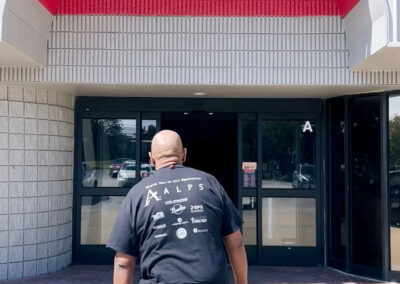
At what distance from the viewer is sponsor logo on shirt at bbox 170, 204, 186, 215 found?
279 cm

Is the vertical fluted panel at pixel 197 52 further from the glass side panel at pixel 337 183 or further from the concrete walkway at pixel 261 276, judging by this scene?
the concrete walkway at pixel 261 276

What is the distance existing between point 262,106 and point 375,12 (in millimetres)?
2551

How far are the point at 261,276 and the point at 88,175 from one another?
271cm

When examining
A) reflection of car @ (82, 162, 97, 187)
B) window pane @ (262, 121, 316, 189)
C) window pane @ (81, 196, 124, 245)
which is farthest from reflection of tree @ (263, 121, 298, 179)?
reflection of car @ (82, 162, 97, 187)

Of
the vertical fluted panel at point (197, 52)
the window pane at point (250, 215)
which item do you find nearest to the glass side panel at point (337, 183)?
the window pane at point (250, 215)

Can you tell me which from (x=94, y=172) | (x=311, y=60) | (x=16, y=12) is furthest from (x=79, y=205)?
(x=311, y=60)

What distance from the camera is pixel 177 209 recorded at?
2789mm

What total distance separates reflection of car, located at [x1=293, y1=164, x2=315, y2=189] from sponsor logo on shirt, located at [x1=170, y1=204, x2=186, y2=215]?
4952 millimetres

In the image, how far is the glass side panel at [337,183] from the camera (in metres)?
7.21

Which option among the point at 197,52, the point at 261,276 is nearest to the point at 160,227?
the point at 197,52

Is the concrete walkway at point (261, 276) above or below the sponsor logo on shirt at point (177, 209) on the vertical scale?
below

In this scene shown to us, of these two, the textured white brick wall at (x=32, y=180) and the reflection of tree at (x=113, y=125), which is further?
the reflection of tree at (x=113, y=125)

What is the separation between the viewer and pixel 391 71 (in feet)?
20.1

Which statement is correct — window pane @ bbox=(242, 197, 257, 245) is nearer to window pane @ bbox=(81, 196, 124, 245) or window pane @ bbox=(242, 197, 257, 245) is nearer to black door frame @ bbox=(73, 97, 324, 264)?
black door frame @ bbox=(73, 97, 324, 264)
